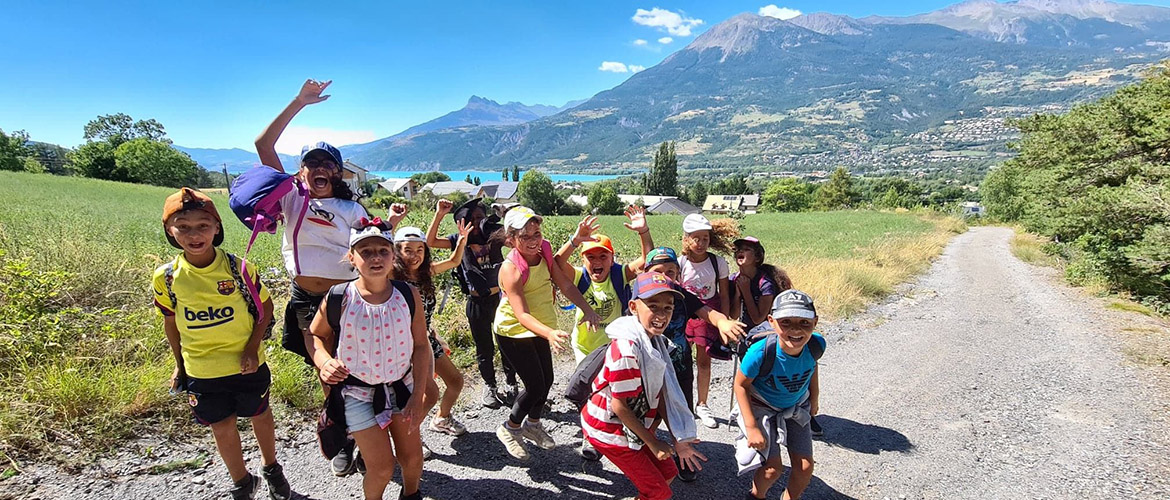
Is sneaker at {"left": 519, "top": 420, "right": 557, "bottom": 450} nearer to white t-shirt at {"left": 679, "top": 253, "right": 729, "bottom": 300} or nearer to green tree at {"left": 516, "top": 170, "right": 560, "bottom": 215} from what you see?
white t-shirt at {"left": 679, "top": 253, "right": 729, "bottom": 300}

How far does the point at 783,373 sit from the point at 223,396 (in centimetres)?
295

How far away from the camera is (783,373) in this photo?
8.22 ft

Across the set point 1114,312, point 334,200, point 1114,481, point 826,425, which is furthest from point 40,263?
point 1114,312

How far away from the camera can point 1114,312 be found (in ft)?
25.5

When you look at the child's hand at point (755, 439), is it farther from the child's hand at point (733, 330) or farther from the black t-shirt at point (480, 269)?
the black t-shirt at point (480, 269)

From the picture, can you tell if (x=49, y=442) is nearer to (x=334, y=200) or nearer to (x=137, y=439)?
(x=137, y=439)

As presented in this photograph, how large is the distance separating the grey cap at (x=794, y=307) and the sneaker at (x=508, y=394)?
249cm

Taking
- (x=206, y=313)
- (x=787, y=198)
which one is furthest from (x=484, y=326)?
(x=787, y=198)

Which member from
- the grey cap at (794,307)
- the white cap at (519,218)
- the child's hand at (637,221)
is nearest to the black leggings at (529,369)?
the white cap at (519,218)

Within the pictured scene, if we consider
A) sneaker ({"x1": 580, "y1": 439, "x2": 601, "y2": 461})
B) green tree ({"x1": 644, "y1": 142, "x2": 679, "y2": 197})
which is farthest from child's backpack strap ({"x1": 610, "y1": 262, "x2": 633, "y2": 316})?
green tree ({"x1": 644, "y1": 142, "x2": 679, "y2": 197})

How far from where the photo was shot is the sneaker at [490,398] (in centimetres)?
396

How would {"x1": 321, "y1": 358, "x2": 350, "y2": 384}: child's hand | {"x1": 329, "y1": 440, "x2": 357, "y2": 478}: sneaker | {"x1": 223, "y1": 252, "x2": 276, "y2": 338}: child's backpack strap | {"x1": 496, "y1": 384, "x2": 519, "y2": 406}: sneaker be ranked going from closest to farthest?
{"x1": 321, "y1": 358, "x2": 350, "y2": 384}: child's hand, {"x1": 223, "y1": 252, "x2": 276, "y2": 338}: child's backpack strap, {"x1": 329, "y1": 440, "x2": 357, "y2": 478}: sneaker, {"x1": 496, "y1": 384, "x2": 519, "y2": 406}: sneaker

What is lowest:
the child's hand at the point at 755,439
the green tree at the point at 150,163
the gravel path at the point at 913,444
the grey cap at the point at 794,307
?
the gravel path at the point at 913,444

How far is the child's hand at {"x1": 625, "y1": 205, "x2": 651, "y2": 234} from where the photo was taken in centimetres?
356
